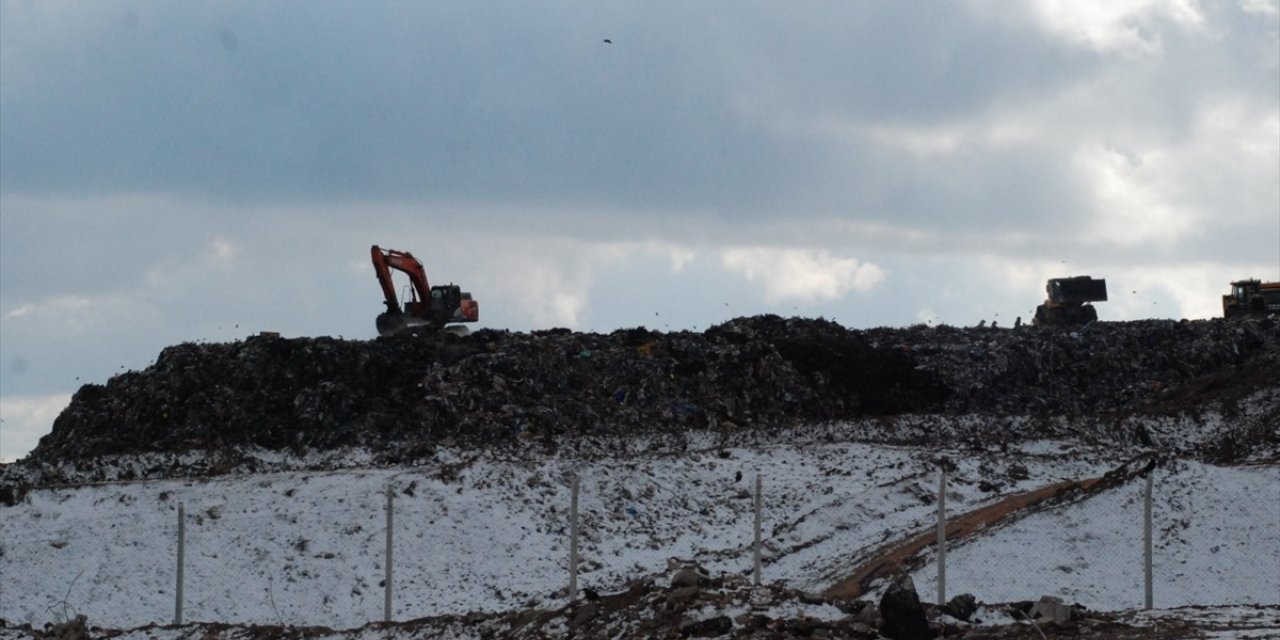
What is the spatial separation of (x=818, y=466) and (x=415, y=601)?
9.97 metres

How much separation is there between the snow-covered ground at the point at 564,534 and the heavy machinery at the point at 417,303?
13798 mm

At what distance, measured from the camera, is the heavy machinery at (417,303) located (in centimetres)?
4247

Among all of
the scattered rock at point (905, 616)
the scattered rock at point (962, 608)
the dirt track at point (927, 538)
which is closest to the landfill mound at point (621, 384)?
the dirt track at point (927, 538)

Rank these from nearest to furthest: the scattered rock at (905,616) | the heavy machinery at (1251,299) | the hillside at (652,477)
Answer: the scattered rock at (905,616), the hillside at (652,477), the heavy machinery at (1251,299)

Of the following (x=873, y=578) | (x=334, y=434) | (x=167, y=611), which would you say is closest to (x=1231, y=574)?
(x=873, y=578)

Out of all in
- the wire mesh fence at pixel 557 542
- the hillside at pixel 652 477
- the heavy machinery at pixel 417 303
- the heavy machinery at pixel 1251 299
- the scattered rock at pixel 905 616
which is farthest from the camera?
the heavy machinery at pixel 1251 299

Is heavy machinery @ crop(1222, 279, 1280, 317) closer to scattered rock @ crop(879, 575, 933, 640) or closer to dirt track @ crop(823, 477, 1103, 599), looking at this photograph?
dirt track @ crop(823, 477, 1103, 599)

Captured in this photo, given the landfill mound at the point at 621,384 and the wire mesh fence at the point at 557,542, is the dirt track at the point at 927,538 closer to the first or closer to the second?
the wire mesh fence at the point at 557,542

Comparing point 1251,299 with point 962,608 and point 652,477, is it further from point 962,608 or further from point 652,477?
point 962,608

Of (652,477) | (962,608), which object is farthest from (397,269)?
(962,608)

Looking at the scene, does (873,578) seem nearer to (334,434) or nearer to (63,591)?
(63,591)

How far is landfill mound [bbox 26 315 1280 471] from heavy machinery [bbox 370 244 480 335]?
3.36m

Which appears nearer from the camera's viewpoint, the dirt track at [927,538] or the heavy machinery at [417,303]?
the dirt track at [927,538]

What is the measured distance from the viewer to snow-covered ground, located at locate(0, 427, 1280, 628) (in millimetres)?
20609
